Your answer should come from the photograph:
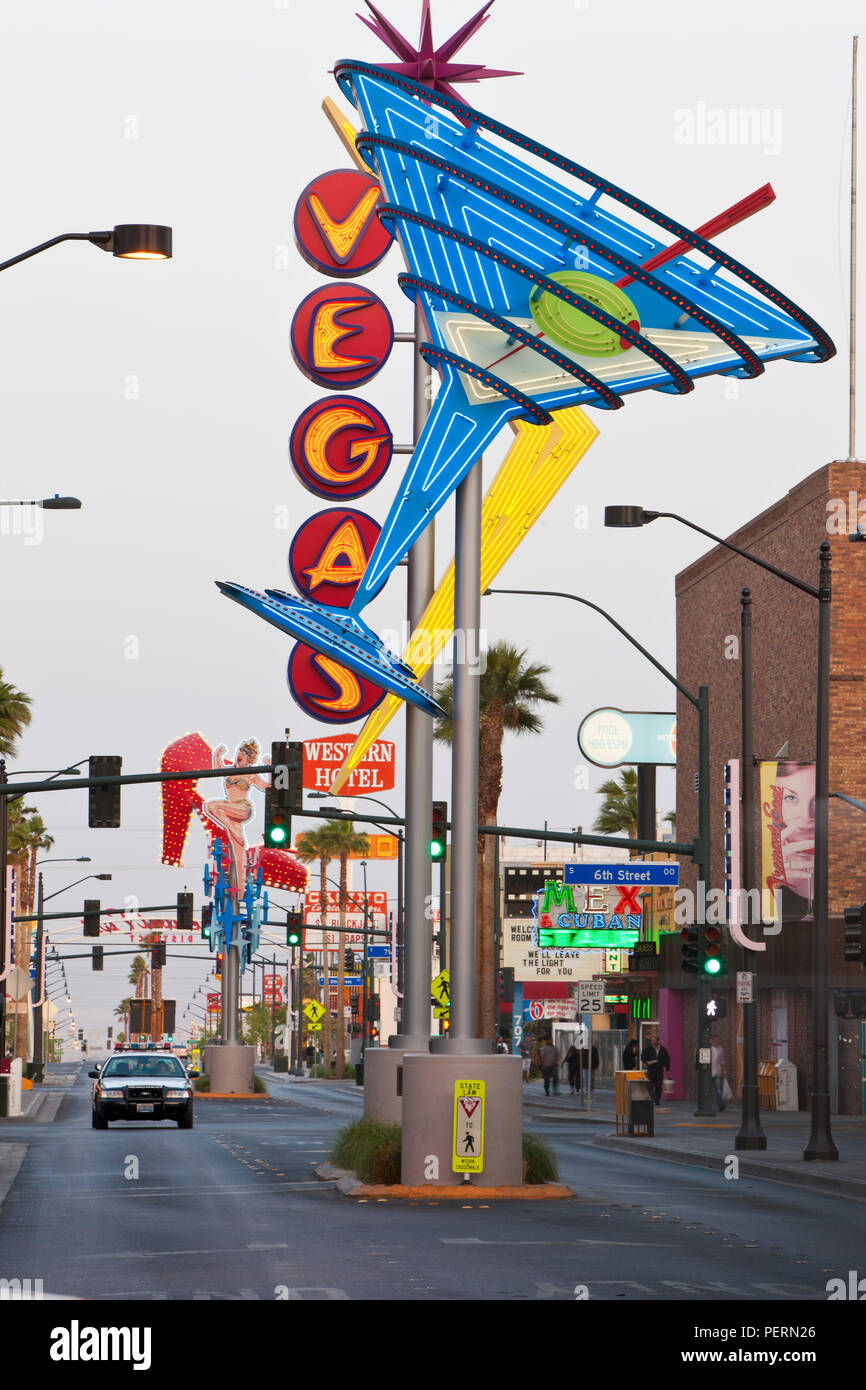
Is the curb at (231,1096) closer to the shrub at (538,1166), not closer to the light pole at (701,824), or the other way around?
the light pole at (701,824)

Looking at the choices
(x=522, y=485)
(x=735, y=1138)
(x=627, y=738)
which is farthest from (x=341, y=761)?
(x=627, y=738)

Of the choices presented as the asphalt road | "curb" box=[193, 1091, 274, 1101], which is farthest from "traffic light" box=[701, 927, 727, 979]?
"curb" box=[193, 1091, 274, 1101]

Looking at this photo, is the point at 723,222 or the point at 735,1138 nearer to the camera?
the point at 723,222

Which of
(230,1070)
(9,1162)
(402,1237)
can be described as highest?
(402,1237)

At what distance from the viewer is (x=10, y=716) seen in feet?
205

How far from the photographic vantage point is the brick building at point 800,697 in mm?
45906

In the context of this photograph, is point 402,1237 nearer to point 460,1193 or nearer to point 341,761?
point 460,1193

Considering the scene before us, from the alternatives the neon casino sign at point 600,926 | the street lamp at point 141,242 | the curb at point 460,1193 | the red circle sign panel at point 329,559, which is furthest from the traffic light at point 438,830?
the street lamp at point 141,242

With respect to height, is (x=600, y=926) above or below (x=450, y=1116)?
above

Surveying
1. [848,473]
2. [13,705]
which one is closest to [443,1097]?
[848,473]

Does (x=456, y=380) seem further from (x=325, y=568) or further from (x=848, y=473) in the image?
(x=848, y=473)

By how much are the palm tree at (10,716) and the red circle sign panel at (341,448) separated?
33853 mm

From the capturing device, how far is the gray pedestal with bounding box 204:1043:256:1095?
Result: 2397 inches

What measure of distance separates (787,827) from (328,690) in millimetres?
18844
